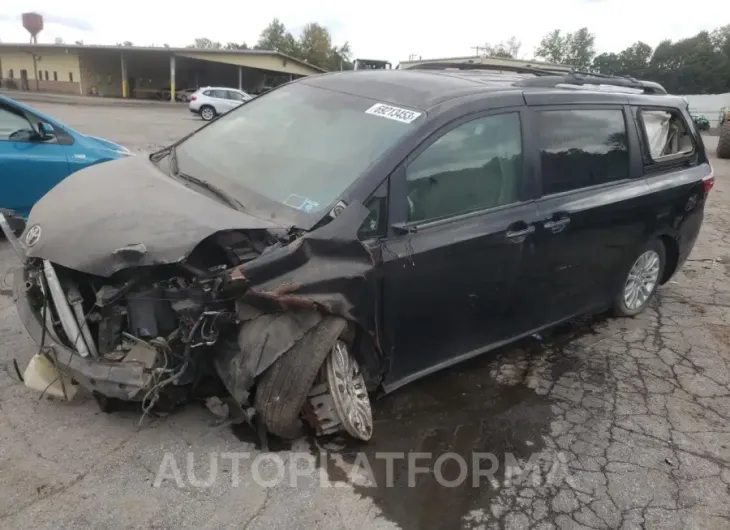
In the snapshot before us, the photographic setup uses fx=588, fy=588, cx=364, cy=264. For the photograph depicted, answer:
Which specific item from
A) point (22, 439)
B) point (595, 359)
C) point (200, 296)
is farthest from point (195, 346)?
point (595, 359)

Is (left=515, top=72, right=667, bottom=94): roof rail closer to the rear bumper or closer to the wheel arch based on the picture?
the wheel arch

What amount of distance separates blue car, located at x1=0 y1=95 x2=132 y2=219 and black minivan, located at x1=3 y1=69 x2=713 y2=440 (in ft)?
7.06

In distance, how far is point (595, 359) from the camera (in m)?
4.34

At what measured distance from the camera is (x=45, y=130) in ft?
18.4

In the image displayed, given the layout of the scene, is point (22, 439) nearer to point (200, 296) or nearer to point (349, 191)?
point (200, 296)

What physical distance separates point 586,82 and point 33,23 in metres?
79.3

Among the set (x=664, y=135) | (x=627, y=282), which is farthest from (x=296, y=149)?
(x=664, y=135)

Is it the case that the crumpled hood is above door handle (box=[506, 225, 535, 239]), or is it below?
above

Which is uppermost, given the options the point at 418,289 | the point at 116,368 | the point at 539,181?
the point at 539,181

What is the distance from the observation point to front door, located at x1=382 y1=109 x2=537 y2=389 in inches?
119

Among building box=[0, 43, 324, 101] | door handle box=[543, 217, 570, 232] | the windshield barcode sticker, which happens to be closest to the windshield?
the windshield barcode sticker

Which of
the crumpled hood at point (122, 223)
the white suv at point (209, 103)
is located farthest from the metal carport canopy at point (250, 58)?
the crumpled hood at point (122, 223)

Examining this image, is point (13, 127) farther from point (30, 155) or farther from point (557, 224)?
point (557, 224)

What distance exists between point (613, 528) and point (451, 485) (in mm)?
758
